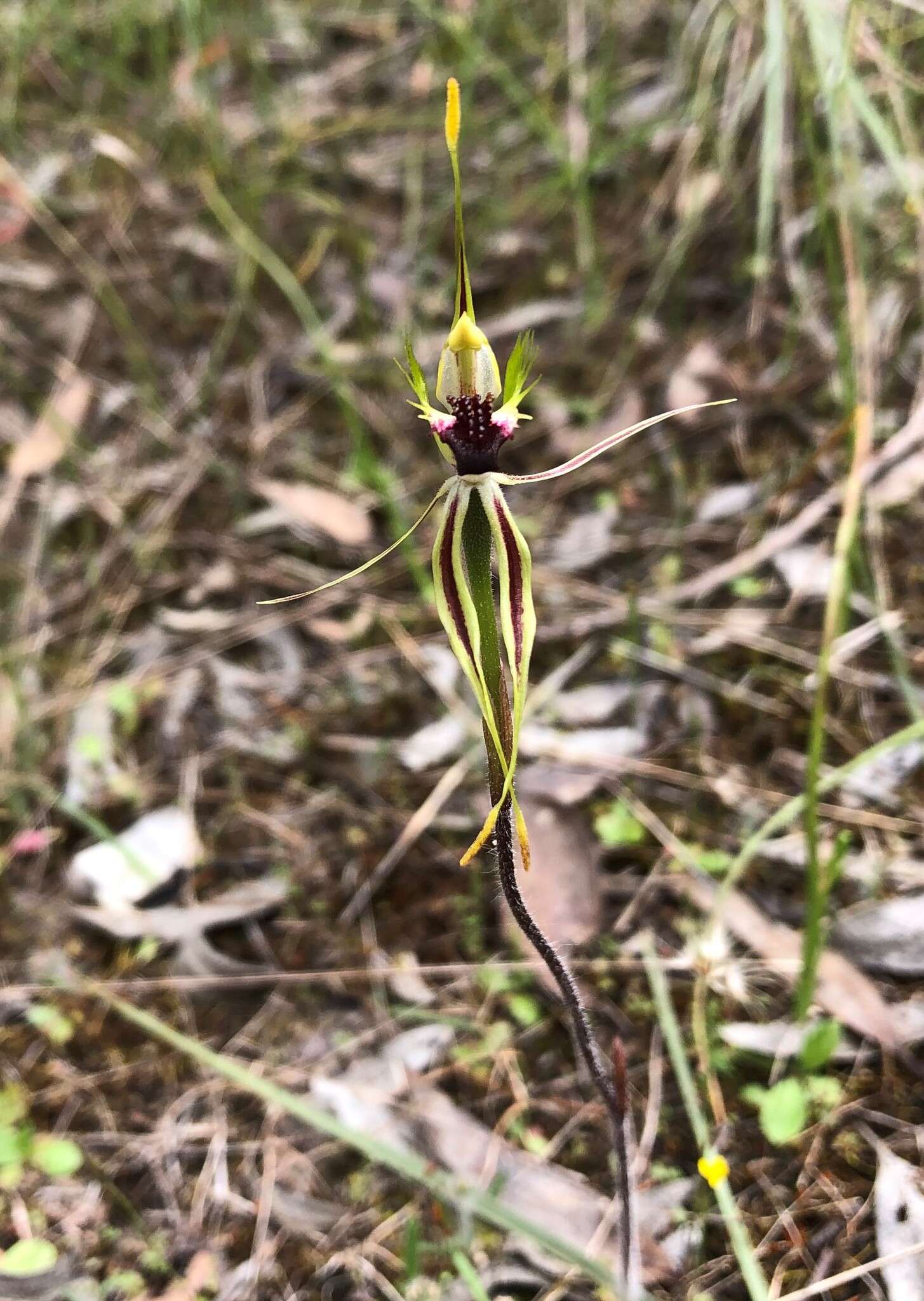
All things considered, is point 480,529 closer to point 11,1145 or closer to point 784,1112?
point 784,1112

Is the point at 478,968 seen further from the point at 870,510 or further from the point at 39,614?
the point at 39,614

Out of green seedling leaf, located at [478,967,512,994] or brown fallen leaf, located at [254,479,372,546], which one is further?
brown fallen leaf, located at [254,479,372,546]

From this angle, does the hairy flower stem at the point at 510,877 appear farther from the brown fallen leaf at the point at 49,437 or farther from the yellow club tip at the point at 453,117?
the brown fallen leaf at the point at 49,437

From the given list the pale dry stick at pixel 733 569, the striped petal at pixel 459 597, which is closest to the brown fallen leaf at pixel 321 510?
the pale dry stick at pixel 733 569

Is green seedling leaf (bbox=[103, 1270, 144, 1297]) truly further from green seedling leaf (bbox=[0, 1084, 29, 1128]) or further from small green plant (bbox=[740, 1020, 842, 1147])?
small green plant (bbox=[740, 1020, 842, 1147])

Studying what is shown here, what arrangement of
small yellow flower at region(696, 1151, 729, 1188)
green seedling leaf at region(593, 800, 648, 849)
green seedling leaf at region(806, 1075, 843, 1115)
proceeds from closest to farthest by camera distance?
small yellow flower at region(696, 1151, 729, 1188) → green seedling leaf at region(806, 1075, 843, 1115) → green seedling leaf at region(593, 800, 648, 849)

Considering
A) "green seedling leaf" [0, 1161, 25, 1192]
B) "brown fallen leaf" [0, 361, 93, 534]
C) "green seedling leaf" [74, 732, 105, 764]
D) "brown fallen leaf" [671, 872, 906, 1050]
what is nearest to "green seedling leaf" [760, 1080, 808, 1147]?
"brown fallen leaf" [671, 872, 906, 1050]

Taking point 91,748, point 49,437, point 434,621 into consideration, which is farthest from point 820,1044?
point 49,437

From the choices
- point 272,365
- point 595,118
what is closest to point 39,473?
point 272,365
